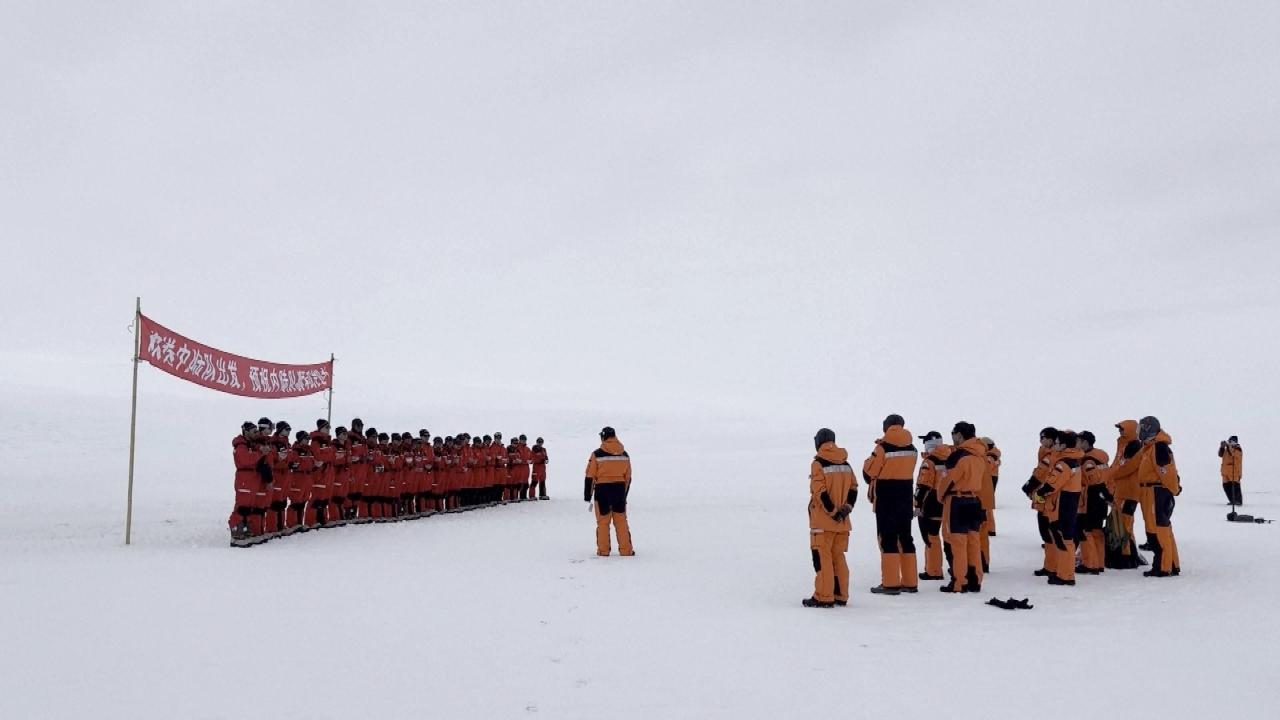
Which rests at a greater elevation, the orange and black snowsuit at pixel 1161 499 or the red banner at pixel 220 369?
the red banner at pixel 220 369

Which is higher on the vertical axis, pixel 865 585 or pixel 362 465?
→ pixel 362 465

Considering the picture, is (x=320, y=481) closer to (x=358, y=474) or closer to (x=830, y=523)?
(x=358, y=474)

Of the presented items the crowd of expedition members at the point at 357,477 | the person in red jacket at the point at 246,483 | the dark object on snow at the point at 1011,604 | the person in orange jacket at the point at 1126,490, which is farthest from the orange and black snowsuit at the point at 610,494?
the person in orange jacket at the point at 1126,490

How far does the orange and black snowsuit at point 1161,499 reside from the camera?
1041 centimetres

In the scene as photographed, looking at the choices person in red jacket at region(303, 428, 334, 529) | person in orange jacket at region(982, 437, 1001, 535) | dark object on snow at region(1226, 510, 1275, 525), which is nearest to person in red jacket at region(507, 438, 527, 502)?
person in red jacket at region(303, 428, 334, 529)

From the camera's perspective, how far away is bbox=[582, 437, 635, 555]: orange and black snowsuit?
1203 centimetres

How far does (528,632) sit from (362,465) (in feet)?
31.5

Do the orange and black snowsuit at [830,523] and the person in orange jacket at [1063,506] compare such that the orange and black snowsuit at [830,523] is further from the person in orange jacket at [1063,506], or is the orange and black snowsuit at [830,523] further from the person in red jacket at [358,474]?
the person in red jacket at [358,474]

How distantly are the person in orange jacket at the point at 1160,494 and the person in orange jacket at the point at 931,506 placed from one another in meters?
2.41

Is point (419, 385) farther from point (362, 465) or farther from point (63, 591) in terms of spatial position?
point (63, 591)

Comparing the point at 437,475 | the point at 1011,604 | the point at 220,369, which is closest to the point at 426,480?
the point at 437,475

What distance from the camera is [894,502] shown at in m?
9.45

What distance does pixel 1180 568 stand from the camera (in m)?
10.9

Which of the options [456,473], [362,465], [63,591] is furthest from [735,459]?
[63,591]
